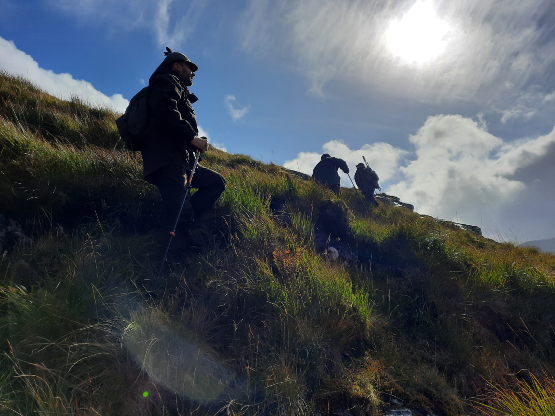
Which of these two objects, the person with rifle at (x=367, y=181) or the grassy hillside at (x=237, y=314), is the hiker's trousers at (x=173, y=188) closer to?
the grassy hillside at (x=237, y=314)

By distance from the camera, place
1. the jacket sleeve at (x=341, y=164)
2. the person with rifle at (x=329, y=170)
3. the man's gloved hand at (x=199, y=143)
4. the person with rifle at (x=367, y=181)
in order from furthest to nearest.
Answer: the person with rifle at (x=367, y=181) < the jacket sleeve at (x=341, y=164) < the person with rifle at (x=329, y=170) < the man's gloved hand at (x=199, y=143)

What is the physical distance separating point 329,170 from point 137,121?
8826mm

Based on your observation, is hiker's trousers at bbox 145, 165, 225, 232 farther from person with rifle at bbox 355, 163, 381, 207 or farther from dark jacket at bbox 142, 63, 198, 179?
person with rifle at bbox 355, 163, 381, 207

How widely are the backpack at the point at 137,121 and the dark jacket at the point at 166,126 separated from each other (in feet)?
0.22

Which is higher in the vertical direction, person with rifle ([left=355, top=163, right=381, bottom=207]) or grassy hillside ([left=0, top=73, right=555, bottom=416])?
person with rifle ([left=355, top=163, right=381, bottom=207])

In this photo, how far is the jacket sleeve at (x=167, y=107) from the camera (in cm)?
320

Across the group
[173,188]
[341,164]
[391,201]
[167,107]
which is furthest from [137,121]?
[391,201]

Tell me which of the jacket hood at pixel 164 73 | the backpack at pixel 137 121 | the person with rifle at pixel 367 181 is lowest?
the backpack at pixel 137 121

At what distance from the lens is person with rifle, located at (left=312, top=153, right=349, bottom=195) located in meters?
11.1

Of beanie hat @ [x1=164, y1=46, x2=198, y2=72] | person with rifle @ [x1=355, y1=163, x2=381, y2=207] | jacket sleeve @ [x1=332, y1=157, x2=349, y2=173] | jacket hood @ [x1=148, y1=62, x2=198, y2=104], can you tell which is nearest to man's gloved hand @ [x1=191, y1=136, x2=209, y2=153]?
jacket hood @ [x1=148, y1=62, x2=198, y2=104]

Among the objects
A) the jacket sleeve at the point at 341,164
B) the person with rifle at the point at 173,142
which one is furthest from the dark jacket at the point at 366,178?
the person with rifle at the point at 173,142

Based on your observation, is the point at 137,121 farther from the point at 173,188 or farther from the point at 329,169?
the point at 329,169

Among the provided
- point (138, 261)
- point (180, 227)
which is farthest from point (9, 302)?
point (180, 227)

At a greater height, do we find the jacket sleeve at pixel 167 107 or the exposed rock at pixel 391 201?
the exposed rock at pixel 391 201
